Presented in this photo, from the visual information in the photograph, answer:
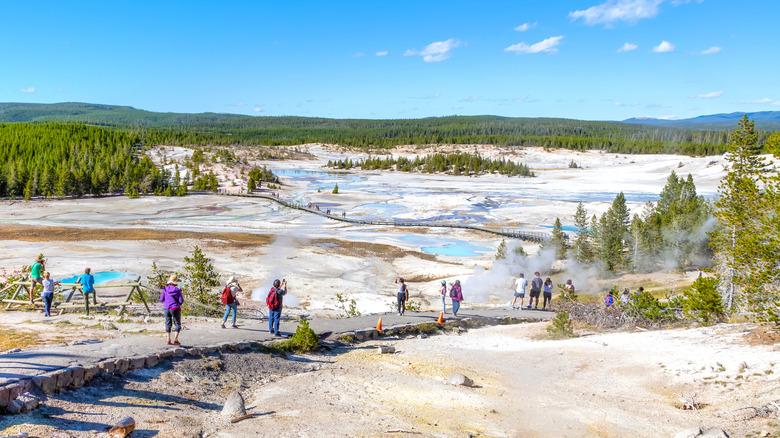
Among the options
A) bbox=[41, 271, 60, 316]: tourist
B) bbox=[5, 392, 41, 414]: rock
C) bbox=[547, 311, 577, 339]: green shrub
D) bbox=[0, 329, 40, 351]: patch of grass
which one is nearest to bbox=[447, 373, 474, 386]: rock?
bbox=[547, 311, 577, 339]: green shrub

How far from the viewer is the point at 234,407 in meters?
8.69

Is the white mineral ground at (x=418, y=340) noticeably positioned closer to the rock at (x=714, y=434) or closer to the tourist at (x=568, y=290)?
the rock at (x=714, y=434)

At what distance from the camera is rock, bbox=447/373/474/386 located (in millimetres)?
11203

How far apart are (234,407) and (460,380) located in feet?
14.8

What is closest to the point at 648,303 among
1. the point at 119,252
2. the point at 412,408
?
the point at 412,408

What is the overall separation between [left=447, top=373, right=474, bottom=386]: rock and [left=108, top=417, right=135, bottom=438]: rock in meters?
5.97

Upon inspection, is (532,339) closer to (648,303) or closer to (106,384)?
(648,303)

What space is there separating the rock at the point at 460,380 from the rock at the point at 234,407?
427 cm

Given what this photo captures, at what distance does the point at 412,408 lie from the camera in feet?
31.7

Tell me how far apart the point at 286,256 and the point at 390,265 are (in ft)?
21.1

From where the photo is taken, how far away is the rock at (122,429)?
23.8ft

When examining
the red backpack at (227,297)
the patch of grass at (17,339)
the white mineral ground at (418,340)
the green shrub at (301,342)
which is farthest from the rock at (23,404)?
the red backpack at (227,297)

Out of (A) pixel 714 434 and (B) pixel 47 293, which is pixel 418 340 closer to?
(A) pixel 714 434

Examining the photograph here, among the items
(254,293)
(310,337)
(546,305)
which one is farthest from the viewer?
(254,293)
